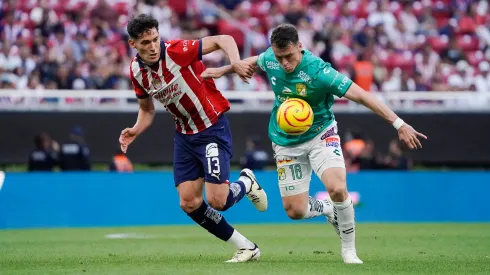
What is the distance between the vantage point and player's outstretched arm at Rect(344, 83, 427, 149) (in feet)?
30.4

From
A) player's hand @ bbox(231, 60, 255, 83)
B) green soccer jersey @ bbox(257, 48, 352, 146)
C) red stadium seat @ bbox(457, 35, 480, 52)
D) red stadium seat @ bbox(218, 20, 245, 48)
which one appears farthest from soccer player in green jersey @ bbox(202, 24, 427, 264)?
red stadium seat @ bbox(457, 35, 480, 52)

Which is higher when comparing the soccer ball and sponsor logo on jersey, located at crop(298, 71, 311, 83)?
sponsor logo on jersey, located at crop(298, 71, 311, 83)

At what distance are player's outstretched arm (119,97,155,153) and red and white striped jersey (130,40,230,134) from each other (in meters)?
0.27

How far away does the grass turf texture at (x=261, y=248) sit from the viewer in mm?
9766

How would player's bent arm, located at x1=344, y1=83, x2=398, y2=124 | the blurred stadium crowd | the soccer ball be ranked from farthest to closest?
the blurred stadium crowd < the soccer ball < player's bent arm, located at x1=344, y1=83, x2=398, y2=124

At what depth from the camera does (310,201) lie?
11102 mm

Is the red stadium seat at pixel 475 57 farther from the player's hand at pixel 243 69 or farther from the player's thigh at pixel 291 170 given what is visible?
the player's hand at pixel 243 69

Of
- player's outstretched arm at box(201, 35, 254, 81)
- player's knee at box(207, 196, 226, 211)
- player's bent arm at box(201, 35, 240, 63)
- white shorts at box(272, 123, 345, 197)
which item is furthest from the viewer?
player's knee at box(207, 196, 226, 211)

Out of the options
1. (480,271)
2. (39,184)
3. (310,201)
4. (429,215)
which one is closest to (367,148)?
(429,215)

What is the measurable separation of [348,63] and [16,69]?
810 cm

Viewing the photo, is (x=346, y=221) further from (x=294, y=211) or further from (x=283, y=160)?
(x=283, y=160)

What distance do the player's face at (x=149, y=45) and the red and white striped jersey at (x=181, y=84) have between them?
4.3 inches

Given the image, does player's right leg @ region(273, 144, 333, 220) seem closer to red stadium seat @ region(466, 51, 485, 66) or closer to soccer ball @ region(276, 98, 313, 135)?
soccer ball @ region(276, 98, 313, 135)

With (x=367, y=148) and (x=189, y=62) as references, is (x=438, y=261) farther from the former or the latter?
(x=367, y=148)
